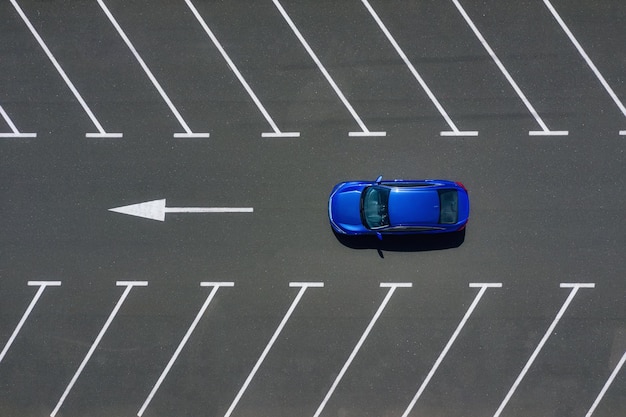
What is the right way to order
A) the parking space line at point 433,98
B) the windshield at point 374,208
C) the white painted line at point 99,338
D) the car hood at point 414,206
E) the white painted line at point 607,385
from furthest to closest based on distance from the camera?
the white painted line at point 99,338 < the parking space line at point 433,98 < the white painted line at point 607,385 < the windshield at point 374,208 < the car hood at point 414,206

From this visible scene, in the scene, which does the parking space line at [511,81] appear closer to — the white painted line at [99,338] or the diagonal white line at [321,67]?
the diagonal white line at [321,67]

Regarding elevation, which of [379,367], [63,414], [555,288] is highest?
[555,288]

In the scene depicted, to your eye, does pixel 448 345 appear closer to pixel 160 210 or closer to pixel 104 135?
pixel 160 210

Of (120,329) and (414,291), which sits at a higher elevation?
(414,291)

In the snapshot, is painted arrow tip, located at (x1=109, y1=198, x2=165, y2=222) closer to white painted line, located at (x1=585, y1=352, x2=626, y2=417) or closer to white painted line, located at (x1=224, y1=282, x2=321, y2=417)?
white painted line, located at (x1=224, y1=282, x2=321, y2=417)

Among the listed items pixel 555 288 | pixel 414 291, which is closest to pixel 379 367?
pixel 414 291

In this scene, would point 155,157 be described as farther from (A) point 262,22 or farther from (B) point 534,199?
(B) point 534,199

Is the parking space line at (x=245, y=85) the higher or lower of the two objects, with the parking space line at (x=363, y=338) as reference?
higher

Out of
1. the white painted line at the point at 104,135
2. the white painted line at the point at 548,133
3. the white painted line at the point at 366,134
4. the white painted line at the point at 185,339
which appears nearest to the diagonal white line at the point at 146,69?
the white painted line at the point at 104,135
